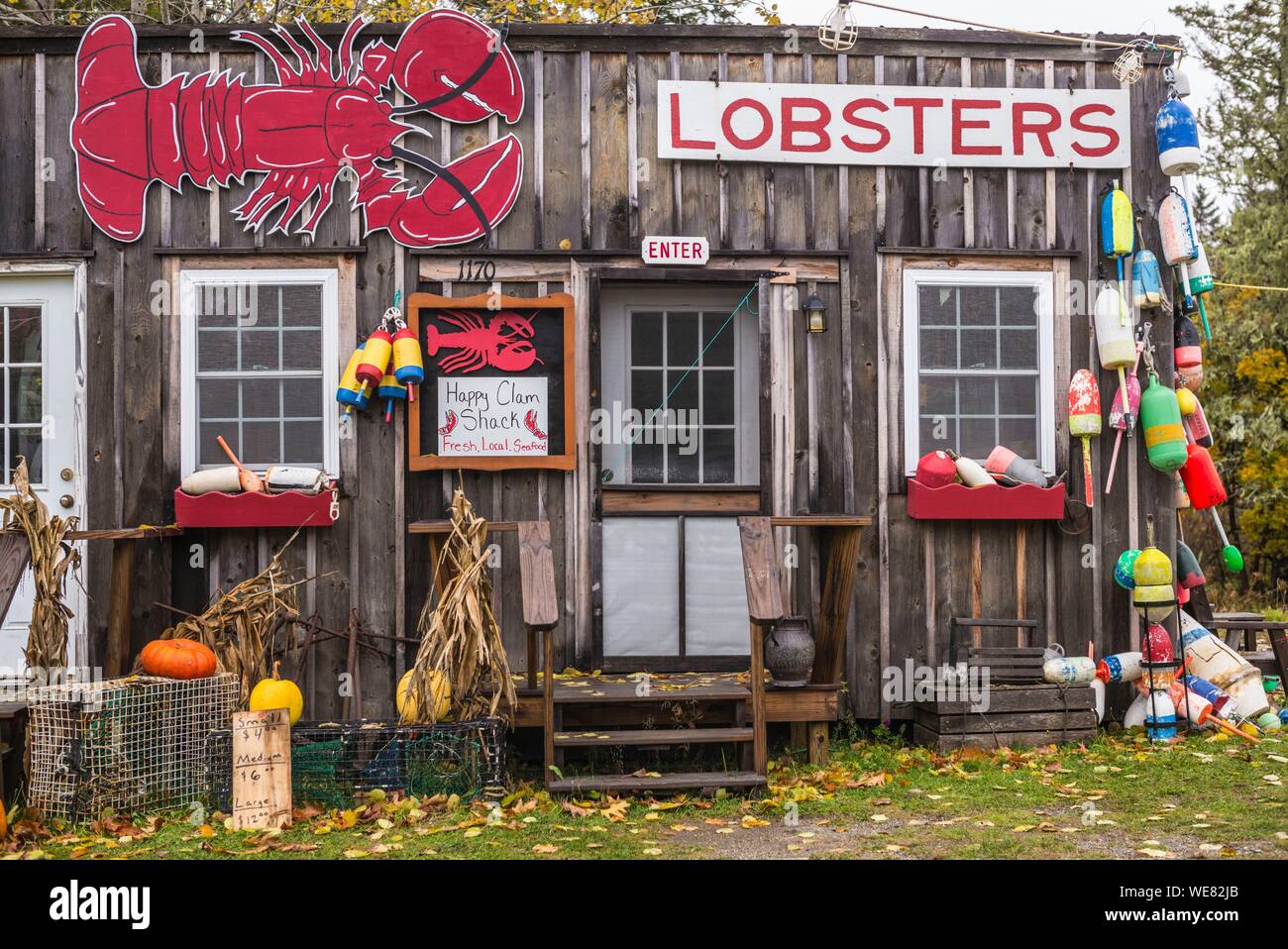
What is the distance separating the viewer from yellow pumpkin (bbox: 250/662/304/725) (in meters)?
6.39

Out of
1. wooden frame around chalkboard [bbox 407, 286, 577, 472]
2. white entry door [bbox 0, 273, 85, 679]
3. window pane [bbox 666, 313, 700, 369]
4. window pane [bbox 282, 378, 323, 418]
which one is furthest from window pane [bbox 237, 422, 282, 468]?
window pane [bbox 666, 313, 700, 369]

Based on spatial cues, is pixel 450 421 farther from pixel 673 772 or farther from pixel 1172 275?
pixel 1172 275

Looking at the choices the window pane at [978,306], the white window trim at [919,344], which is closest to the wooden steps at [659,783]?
the white window trim at [919,344]

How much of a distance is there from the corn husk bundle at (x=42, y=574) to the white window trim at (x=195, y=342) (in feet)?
3.94

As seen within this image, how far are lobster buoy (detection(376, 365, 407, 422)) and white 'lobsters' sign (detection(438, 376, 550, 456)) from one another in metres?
0.24

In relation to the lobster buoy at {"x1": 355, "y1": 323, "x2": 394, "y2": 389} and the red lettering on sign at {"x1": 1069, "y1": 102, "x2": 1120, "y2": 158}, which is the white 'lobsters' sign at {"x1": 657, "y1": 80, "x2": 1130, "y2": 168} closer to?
the red lettering on sign at {"x1": 1069, "y1": 102, "x2": 1120, "y2": 158}

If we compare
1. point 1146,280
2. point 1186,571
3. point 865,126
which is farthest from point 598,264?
point 1186,571

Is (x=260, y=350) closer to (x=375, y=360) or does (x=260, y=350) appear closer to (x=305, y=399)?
(x=305, y=399)

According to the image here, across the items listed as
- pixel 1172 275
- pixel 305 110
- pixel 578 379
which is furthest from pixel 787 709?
pixel 305 110

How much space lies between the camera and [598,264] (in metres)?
7.29

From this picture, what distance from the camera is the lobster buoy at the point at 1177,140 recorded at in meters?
7.37

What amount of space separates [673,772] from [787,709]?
2.35 ft

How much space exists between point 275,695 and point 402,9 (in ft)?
36.8

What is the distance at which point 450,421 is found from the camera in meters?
7.21
